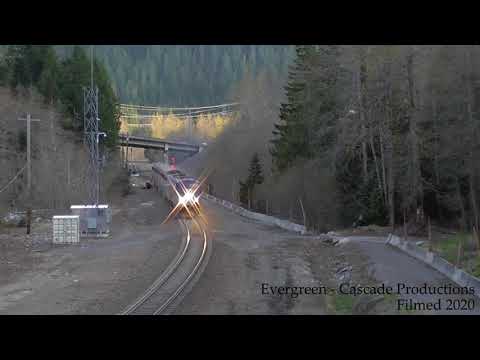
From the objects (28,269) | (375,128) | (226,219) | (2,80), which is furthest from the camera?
(2,80)

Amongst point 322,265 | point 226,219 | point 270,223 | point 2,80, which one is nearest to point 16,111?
point 2,80

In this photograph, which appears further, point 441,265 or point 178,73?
point 178,73

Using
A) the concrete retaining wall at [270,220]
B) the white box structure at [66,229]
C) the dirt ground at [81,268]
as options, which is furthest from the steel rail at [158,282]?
the concrete retaining wall at [270,220]

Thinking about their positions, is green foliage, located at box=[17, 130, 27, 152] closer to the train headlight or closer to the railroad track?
the train headlight

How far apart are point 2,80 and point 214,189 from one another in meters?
28.4

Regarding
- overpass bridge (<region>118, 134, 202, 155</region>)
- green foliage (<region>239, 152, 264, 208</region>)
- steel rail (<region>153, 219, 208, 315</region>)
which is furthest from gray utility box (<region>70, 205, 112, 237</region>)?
overpass bridge (<region>118, 134, 202, 155</region>)

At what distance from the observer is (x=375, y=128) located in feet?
110

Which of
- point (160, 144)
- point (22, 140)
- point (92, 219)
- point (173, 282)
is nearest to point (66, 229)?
point (92, 219)

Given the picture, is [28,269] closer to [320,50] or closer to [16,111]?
[16,111]

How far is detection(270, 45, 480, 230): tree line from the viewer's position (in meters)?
26.2

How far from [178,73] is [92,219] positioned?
14838cm

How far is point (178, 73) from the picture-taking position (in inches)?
6845

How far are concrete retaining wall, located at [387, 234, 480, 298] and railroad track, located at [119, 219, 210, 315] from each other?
731cm

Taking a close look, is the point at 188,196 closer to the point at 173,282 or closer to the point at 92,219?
the point at 92,219
